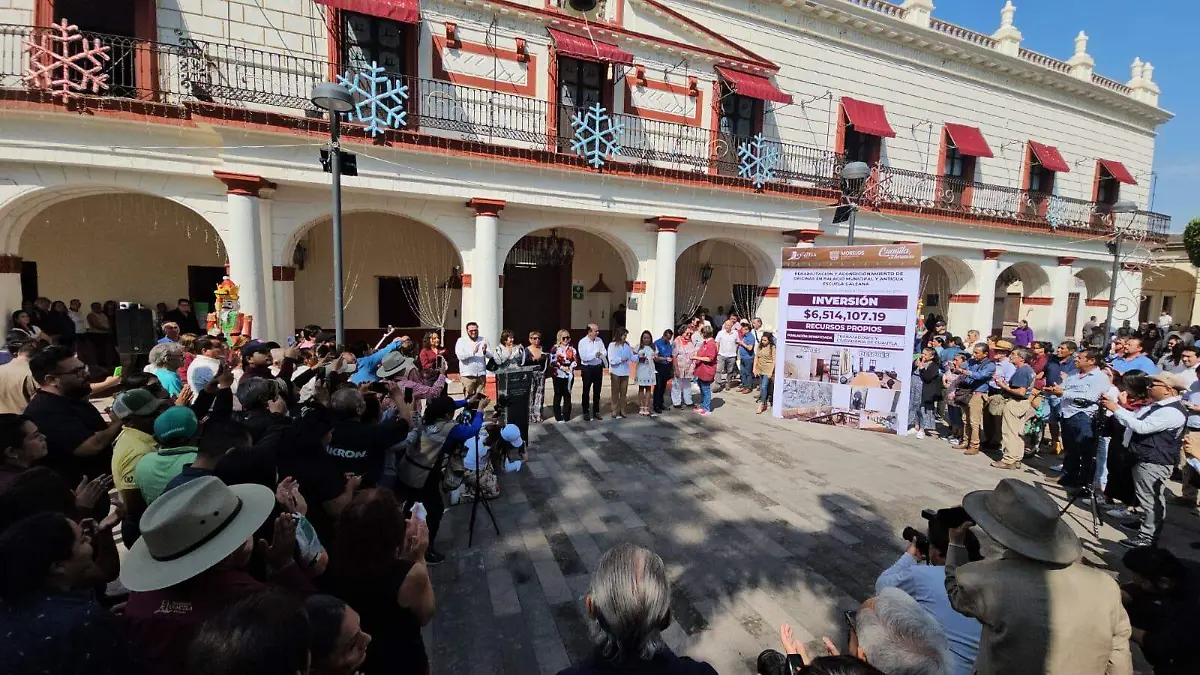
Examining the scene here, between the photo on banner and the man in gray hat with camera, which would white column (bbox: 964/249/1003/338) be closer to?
the photo on banner

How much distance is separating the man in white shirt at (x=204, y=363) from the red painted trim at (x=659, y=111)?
9.49 m

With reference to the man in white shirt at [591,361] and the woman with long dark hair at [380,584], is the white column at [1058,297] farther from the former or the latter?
the woman with long dark hair at [380,584]

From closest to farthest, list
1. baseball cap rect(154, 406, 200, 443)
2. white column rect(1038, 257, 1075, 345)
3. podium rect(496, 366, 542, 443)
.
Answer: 1. baseball cap rect(154, 406, 200, 443)
2. podium rect(496, 366, 542, 443)
3. white column rect(1038, 257, 1075, 345)

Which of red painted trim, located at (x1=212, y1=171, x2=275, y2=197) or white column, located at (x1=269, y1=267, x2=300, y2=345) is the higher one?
red painted trim, located at (x1=212, y1=171, x2=275, y2=197)

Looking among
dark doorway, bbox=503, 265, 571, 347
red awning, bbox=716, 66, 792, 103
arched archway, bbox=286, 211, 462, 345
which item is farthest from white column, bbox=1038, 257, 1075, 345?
arched archway, bbox=286, 211, 462, 345

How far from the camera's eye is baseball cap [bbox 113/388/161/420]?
3.08 metres

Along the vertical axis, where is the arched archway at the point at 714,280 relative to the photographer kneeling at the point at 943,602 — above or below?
above

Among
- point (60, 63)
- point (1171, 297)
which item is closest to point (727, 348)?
point (60, 63)

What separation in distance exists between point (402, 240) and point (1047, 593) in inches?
511

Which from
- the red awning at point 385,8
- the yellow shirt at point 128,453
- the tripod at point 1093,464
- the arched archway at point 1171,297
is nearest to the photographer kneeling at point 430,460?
the yellow shirt at point 128,453

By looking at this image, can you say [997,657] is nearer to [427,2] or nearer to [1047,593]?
[1047,593]

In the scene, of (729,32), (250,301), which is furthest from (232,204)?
(729,32)

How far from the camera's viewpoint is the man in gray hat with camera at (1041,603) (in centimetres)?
179

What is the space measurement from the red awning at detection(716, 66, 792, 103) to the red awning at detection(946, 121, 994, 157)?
6.94 meters
